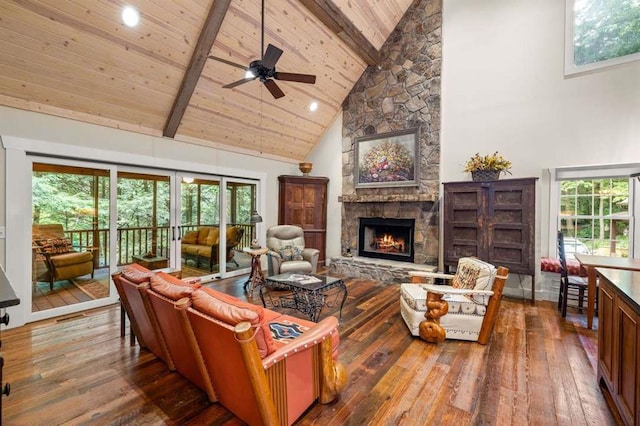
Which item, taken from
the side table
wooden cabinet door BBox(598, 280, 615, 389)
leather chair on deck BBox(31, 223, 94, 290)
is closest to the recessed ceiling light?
leather chair on deck BBox(31, 223, 94, 290)

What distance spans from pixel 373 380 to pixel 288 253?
3014 millimetres

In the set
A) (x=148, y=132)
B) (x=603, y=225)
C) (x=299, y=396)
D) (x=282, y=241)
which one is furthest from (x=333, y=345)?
(x=603, y=225)

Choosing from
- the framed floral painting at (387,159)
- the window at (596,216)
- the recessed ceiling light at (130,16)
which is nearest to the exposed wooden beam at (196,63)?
the recessed ceiling light at (130,16)

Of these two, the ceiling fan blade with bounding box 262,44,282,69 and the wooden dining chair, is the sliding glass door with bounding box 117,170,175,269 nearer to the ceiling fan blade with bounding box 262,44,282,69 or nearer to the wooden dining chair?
the ceiling fan blade with bounding box 262,44,282,69

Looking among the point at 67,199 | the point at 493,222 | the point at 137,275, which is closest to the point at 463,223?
the point at 493,222

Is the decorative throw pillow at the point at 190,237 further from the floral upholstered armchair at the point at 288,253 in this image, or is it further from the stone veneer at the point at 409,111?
the stone veneer at the point at 409,111

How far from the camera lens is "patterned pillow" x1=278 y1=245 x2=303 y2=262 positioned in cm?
504

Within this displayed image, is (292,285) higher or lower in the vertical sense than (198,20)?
lower

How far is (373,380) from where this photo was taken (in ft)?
7.52

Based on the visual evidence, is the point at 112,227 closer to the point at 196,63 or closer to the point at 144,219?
the point at 144,219

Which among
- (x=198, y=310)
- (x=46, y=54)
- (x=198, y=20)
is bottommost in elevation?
(x=198, y=310)

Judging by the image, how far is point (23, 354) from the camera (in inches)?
105

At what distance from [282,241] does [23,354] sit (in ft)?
11.3

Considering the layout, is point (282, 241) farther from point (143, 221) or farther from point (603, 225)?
Result: point (603, 225)
